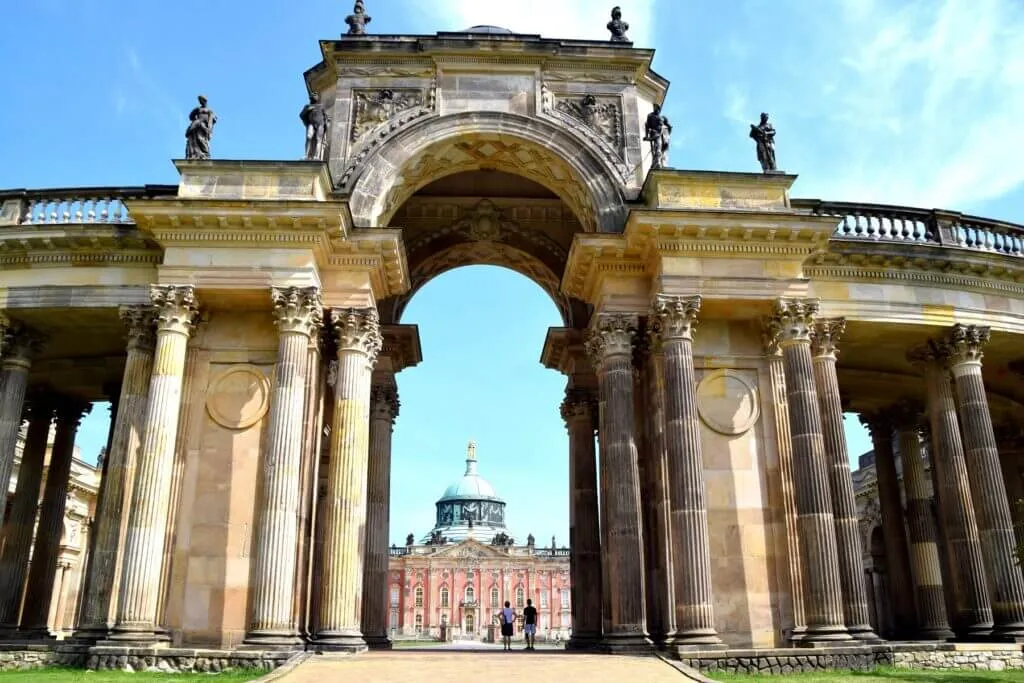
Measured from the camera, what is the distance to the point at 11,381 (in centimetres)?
2655

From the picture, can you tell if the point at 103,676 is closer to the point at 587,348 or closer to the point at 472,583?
the point at 587,348

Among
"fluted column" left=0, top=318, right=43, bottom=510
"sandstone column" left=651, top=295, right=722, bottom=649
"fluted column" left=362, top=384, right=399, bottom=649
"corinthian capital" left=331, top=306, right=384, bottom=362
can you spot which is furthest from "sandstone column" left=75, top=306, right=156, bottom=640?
"sandstone column" left=651, top=295, right=722, bottom=649

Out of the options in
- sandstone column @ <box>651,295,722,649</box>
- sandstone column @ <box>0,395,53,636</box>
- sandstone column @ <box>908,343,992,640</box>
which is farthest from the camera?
sandstone column @ <box>0,395,53,636</box>

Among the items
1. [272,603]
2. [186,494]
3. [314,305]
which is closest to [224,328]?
[314,305]

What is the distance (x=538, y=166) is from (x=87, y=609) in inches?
749

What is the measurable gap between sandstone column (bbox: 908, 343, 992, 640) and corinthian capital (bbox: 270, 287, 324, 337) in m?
20.2

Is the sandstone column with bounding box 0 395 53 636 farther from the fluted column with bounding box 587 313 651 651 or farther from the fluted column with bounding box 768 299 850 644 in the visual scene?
the fluted column with bounding box 768 299 850 644

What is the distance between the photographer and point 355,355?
79.5 ft

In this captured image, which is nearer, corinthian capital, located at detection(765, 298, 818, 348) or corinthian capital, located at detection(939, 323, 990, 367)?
corinthian capital, located at detection(765, 298, 818, 348)

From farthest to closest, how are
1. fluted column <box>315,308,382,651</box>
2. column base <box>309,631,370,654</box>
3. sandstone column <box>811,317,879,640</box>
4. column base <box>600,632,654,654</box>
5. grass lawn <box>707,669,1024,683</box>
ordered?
1. sandstone column <box>811,317,879,640</box>
2. fluted column <box>315,308,382,651</box>
3. column base <box>600,632,654,654</box>
4. column base <box>309,631,370,654</box>
5. grass lawn <box>707,669,1024,683</box>

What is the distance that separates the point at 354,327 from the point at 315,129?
681 centimetres

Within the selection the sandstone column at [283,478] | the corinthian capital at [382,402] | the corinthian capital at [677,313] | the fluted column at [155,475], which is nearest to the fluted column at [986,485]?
the corinthian capital at [677,313]

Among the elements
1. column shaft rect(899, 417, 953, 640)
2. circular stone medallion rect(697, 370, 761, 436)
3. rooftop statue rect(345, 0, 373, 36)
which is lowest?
column shaft rect(899, 417, 953, 640)

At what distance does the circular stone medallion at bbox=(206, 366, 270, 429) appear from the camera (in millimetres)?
23781
